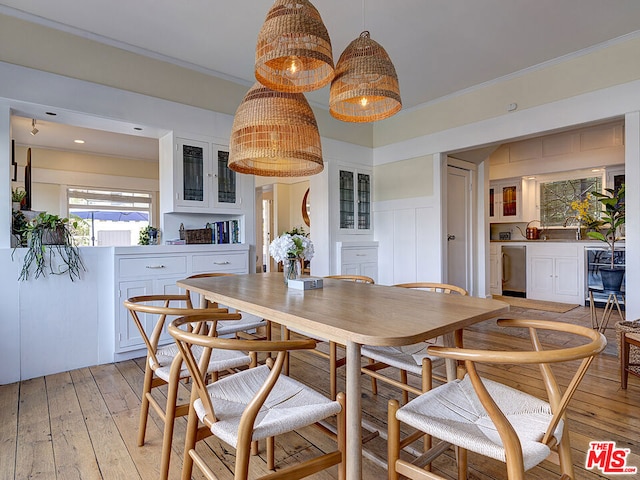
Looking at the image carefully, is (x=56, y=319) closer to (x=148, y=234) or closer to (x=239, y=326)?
(x=148, y=234)

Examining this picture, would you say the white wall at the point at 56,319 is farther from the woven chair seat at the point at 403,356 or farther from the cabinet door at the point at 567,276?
the cabinet door at the point at 567,276

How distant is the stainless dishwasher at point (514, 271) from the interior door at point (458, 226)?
151cm

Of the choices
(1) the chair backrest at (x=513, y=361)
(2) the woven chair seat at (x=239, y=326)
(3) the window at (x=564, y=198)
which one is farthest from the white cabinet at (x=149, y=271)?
(3) the window at (x=564, y=198)

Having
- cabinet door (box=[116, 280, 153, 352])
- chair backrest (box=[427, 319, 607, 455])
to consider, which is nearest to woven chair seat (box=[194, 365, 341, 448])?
chair backrest (box=[427, 319, 607, 455])

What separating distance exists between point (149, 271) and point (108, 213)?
4.21 m

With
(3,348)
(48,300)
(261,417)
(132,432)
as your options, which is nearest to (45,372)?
(3,348)

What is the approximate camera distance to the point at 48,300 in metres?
2.79

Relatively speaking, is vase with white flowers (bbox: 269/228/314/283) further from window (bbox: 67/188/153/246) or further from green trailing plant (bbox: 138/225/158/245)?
window (bbox: 67/188/153/246)

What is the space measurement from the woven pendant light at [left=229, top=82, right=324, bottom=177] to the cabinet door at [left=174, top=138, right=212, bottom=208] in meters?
1.64

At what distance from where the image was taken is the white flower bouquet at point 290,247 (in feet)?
6.82

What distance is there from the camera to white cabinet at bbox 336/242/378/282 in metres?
4.65

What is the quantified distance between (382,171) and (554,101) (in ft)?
7.04

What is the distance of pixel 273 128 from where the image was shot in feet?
6.30

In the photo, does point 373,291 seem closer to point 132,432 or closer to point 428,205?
point 132,432
